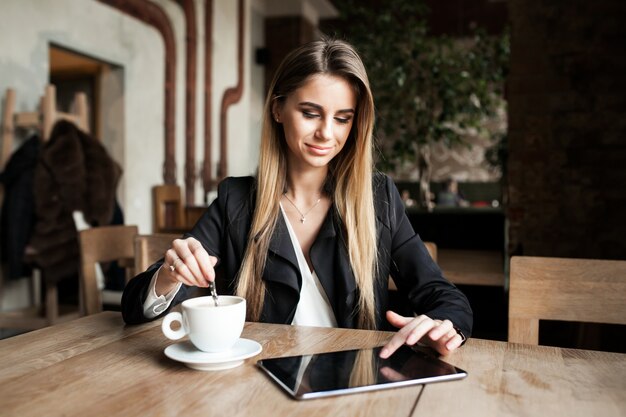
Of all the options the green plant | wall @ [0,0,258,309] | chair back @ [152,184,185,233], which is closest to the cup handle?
wall @ [0,0,258,309]

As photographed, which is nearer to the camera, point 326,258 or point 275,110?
point 326,258

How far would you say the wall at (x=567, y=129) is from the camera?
2.60 meters

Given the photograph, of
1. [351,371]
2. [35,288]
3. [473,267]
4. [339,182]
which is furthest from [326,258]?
[35,288]

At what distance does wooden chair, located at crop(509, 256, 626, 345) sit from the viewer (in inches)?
48.9

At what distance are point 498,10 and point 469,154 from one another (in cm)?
271

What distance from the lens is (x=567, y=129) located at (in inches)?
106

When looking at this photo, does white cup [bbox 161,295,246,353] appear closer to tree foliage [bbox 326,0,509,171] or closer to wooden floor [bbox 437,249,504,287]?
wooden floor [bbox 437,249,504,287]

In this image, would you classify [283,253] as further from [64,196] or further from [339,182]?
[64,196]

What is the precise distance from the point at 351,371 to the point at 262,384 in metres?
0.13

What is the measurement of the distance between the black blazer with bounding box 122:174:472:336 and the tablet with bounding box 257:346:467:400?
0.35 m

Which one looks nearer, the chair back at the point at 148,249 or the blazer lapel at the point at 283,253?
the blazer lapel at the point at 283,253

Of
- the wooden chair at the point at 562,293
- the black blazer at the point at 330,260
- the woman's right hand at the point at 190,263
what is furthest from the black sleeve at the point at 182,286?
the wooden chair at the point at 562,293

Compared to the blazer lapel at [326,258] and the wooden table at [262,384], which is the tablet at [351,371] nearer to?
the wooden table at [262,384]

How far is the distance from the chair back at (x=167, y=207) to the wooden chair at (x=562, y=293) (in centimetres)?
366
